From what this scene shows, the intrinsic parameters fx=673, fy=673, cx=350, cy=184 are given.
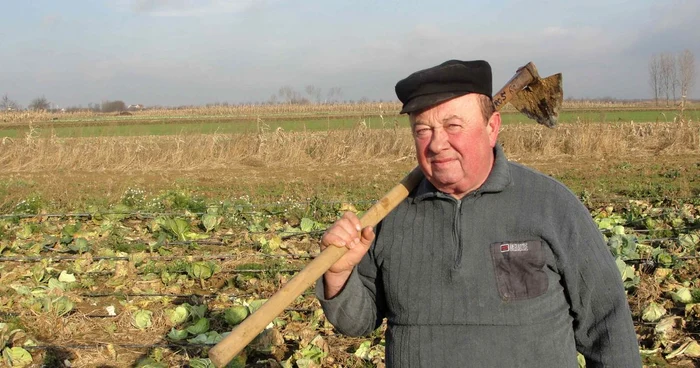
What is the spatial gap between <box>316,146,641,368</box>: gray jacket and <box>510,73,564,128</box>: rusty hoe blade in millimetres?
622

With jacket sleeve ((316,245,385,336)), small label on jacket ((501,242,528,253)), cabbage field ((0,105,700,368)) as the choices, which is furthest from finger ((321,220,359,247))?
cabbage field ((0,105,700,368))

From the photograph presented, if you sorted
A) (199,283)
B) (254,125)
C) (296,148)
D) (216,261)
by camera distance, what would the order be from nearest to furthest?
(199,283) < (216,261) < (296,148) < (254,125)

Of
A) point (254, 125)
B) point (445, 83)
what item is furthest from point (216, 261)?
point (254, 125)

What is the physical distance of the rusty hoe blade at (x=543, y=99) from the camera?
96.9 inches

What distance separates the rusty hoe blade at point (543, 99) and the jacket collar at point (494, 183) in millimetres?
562

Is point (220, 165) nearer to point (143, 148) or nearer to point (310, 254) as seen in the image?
point (143, 148)

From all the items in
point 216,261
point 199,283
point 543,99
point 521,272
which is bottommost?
point 199,283

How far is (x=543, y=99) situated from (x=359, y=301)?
1060 millimetres

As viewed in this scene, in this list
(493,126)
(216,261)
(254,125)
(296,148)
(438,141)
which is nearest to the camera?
(438,141)

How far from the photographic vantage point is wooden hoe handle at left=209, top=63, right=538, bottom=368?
165 cm

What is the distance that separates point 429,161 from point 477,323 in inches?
18.6

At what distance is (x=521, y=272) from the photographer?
6.09ft

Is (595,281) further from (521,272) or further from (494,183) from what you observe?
(494,183)

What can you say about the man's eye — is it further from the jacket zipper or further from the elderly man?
the jacket zipper
